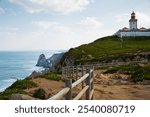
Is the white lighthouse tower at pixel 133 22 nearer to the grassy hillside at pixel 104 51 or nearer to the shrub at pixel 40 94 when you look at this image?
the grassy hillside at pixel 104 51

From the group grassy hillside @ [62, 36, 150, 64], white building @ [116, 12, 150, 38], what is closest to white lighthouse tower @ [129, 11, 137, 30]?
white building @ [116, 12, 150, 38]

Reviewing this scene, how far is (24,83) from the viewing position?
70.2ft

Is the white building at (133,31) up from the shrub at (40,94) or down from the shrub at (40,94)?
up

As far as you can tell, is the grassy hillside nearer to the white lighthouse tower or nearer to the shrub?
the white lighthouse tower

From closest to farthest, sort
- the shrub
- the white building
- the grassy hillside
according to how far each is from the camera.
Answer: the shrub
the grassy hillside
the white building

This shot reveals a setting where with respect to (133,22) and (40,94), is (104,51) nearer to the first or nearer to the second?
(133,22)

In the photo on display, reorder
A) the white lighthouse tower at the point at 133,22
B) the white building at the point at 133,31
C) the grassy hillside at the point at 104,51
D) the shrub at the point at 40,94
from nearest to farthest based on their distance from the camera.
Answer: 1. the shrub at the point at 40,94
2. the grassy hillside at the point at 104,51
3. the white building at the point at 133,31
4. the white lighthouse tower at the point at 133,22

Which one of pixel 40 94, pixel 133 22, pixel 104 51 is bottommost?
pixel 40 94

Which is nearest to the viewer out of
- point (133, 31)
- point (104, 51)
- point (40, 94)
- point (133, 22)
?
point (40, 94)

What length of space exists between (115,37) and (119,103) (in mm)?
137181

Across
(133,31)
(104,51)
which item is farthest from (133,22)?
(104,51)

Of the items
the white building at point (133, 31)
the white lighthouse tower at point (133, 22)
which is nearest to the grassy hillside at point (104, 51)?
the white building at point (133, 31)

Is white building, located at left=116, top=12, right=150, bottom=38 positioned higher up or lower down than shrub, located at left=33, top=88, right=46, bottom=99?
higher up

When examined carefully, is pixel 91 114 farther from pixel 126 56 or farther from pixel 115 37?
pixel 115 37
